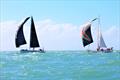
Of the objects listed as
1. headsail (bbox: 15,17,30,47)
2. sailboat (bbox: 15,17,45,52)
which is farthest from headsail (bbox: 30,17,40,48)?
headsail (bbox: 15,17,30,47)

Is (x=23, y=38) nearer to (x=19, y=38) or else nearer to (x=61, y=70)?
(x=19, y=38)

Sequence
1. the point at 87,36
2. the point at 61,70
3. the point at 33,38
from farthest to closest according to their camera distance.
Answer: the point at 87,36 < the point at 33,38 < the point at 61,70

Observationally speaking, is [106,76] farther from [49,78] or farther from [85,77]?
[49,78]

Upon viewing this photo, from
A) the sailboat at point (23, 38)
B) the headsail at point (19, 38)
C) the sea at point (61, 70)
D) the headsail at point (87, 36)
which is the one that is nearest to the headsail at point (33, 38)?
the sailboat at point (23, 38)

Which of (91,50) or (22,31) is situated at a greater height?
(22,31)

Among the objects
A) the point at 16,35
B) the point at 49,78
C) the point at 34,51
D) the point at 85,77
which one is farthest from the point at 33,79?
the point at 34,51

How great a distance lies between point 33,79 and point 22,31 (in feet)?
180

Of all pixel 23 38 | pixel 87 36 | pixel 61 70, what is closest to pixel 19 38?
pixel 23 38

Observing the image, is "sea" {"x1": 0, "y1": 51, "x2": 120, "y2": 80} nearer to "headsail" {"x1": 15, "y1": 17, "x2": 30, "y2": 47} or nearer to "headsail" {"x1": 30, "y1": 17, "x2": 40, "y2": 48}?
"headsail" {"x1": 15, "y1": 17, "x2": 30, "y2": 47}

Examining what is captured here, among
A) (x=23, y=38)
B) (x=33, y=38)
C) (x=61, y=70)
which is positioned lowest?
(x=61, y=70)

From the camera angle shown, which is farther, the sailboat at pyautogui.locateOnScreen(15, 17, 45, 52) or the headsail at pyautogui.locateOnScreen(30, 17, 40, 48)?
the headsail at pyautogui.locateOnScreen(30, 17, 40, 48)

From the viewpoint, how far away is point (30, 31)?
81.0 metres

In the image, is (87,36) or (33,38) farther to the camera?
(87,36)

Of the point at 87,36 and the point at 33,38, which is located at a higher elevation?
the point at 33,38
